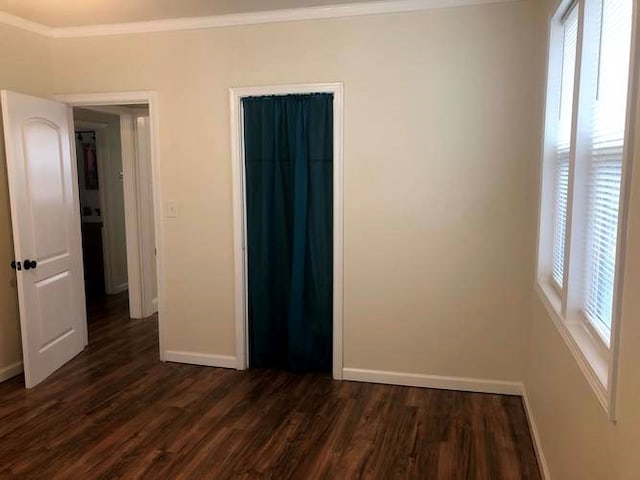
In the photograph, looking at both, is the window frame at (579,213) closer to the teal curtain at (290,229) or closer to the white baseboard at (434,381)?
the white baseboard at (434,381)

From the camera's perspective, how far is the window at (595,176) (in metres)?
1.72

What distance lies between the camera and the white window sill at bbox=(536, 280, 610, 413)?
1635 mm

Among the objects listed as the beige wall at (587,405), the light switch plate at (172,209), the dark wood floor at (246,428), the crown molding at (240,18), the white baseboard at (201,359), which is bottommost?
the dark wood floor at (246,428)

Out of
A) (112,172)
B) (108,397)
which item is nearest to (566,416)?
(108,397)

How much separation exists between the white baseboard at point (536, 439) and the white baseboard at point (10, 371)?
3.58 m

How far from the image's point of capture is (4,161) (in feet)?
12.0

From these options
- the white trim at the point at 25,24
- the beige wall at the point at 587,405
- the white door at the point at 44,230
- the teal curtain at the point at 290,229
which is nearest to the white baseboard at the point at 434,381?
the teal curtain at the point at 290,229

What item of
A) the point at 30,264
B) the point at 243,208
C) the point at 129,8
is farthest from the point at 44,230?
the point at 129,8

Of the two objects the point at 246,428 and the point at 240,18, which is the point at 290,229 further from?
the point at 240,18

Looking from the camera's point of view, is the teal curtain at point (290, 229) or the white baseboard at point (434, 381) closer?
the white baseboard at point (434, 381)

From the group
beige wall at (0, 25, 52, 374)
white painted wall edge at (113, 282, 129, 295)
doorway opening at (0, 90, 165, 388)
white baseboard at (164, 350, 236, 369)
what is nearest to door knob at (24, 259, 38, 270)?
doorway opening at (0, 90, 165, 388)

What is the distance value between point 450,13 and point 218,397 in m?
2.97

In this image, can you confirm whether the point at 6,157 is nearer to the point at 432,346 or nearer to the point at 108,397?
the point at 108,397

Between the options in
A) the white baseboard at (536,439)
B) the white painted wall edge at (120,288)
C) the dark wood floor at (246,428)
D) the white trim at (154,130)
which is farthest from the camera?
the white painted wall edge at (120,288)
